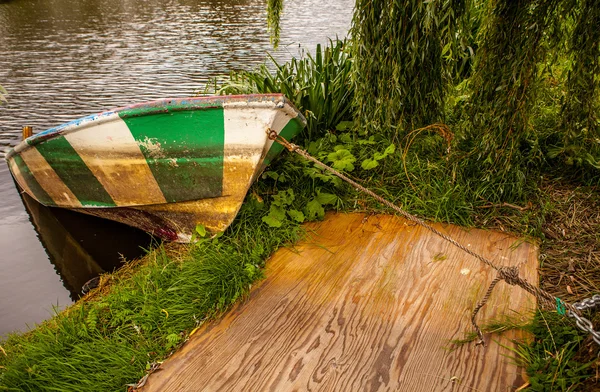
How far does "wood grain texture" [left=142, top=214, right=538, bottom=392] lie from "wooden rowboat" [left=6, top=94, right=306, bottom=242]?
63 centimetres

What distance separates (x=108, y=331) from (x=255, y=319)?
0.78 metres

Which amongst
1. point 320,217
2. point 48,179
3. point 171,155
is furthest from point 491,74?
point 48,179

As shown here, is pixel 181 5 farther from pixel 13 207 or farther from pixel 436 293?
pixel 436 293

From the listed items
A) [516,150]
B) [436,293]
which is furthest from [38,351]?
[516,150]

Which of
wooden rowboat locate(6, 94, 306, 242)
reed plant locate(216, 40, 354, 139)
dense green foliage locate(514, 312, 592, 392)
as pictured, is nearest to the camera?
dense green foliage locate(514, 312, 592, 392)

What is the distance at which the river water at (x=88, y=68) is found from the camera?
152 inches

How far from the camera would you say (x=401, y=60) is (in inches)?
121

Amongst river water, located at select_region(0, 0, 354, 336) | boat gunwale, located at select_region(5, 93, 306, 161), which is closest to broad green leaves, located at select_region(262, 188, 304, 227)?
boat gunwale, located at select_region(5, 93, 306, 161)

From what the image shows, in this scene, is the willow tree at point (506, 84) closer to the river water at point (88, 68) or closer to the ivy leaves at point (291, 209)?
the ivy leaves at point (291, 209)

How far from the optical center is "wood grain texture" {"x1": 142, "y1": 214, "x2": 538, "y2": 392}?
6.23 ft

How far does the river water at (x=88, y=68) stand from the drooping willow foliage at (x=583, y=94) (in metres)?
2.97

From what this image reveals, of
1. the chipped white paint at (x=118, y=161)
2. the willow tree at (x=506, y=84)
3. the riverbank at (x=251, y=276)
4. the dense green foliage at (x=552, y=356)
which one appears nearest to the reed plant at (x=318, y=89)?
the riverbank at (x=251, y=276)

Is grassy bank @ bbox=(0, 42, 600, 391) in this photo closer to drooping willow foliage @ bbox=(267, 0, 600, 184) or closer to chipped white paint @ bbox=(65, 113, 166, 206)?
drooping willow foliage @ bbox=(267, 0, 600, 184)

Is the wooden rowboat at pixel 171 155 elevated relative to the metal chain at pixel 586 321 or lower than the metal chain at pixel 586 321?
lower
